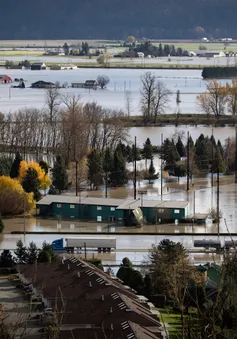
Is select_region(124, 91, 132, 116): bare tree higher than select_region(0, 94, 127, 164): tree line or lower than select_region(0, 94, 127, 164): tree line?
higher

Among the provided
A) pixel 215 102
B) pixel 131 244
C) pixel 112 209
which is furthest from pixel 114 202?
pixel 215 102

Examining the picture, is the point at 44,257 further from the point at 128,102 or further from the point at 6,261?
the point at 128,102

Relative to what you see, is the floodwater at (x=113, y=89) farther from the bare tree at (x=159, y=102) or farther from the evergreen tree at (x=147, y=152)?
the evergreen tree at (x=147, y=152)

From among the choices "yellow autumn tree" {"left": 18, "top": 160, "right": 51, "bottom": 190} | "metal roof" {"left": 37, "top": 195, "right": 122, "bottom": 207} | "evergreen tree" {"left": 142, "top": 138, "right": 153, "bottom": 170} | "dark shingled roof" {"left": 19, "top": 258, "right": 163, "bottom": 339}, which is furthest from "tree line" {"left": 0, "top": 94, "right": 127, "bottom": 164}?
"dark shingled roof" {"left": 19, "top": 258, "right": 163, "bottom": 339}

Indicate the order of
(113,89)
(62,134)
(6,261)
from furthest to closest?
(113,89), (62,134), (6,261)

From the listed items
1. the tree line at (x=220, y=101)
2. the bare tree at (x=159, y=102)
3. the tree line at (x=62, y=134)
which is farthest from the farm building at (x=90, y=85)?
the tree line at (x=62, y=134)

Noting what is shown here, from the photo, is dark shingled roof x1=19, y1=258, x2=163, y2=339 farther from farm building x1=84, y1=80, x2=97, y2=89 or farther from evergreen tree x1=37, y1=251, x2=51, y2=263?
farm building x1=84, y1=80, x2=97, y2=89

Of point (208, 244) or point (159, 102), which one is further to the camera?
point (159, 102)
